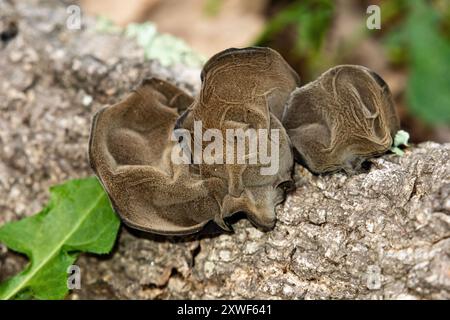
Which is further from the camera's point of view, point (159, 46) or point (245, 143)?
point (159, 46)

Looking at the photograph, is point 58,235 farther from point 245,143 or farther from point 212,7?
point 212,7

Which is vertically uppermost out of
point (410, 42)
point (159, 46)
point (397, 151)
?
point (410, 42)

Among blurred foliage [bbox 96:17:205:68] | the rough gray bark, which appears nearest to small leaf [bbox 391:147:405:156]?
the rough gray bark

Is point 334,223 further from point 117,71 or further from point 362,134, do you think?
point 117,71

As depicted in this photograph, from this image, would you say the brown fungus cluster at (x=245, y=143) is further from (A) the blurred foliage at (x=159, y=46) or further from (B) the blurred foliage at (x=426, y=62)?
(B) the blurred foliage at (x=426, y=62)

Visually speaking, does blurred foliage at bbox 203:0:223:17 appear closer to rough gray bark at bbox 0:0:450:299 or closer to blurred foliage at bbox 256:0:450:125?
blurred foliage at bbox 256:0:450:125

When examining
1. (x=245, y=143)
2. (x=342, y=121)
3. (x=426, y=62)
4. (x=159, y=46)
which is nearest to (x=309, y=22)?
(x=426, y=62)
